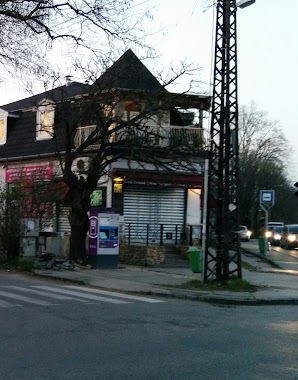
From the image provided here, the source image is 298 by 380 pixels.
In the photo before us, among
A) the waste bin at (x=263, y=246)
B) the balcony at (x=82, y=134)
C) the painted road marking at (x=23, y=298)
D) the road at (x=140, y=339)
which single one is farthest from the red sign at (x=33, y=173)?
the waste bin at (x=263, y=246)

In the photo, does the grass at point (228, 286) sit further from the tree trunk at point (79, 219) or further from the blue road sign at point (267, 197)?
the blue road sign at point (267, 197)

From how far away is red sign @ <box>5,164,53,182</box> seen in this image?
25042 millimetres

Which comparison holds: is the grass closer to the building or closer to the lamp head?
the building

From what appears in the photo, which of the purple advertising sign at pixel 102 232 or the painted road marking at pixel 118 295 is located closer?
the painted road marking at pixel 118 295

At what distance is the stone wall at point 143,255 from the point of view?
23672mm

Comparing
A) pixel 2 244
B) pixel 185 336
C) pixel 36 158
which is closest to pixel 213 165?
pixel 185 336

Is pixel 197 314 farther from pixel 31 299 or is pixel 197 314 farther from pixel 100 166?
pixel 100 166

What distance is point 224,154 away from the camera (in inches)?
628

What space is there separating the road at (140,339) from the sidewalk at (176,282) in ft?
2.45

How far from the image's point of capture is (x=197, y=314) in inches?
479

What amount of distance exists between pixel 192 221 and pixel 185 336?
18734 millimetres

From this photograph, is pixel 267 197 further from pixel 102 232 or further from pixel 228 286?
pixel 228 286

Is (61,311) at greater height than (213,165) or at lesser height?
lesser

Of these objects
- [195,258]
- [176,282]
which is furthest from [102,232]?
[176,282]
